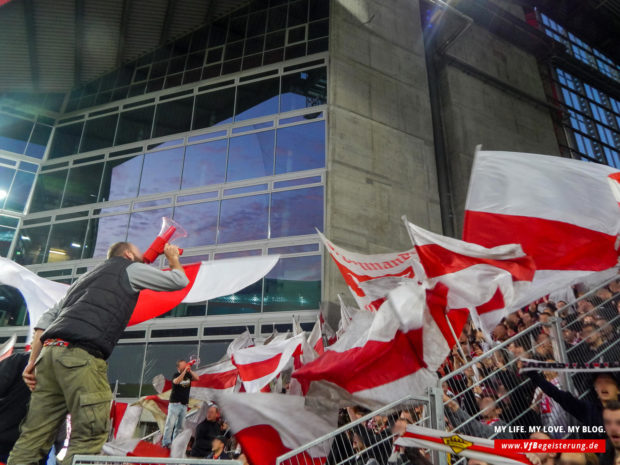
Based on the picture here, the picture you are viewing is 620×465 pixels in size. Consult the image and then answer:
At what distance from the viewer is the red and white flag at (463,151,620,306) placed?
4.44 metres

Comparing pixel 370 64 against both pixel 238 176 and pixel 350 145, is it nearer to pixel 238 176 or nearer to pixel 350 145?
pixel 350 145

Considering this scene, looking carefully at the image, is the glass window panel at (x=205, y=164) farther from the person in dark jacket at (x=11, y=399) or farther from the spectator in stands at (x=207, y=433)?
the person in dark jacket at (x=11, y=399)

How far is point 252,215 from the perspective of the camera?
616 inches

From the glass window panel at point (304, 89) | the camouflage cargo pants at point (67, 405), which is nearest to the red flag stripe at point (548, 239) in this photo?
the camouflage cargo pants at point (67, 405)

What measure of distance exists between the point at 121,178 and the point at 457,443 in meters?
17.9

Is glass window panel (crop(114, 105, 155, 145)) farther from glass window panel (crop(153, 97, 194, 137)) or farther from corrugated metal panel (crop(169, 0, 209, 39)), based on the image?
corrugated metal panel (crop(169, 0, 209, 39))

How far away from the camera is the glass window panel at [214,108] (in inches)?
703

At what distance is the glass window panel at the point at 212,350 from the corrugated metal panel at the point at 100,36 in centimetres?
1344

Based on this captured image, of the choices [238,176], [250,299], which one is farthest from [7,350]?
[238,176]

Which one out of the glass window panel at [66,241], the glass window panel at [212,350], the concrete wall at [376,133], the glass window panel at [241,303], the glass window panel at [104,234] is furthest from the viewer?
the glass window panel at [66,241]

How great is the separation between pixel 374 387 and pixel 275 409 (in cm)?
96

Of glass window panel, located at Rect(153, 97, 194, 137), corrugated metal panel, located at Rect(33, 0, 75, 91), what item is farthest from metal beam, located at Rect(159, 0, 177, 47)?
corrugated metal panel, located at Rect(33, 0, 75, 91)

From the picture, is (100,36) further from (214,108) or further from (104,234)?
(104,234)

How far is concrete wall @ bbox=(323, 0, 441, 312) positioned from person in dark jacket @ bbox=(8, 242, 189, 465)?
10.4 m
